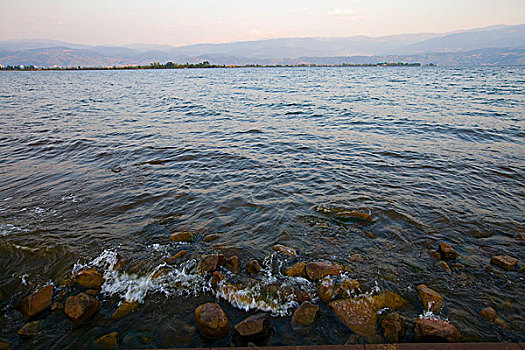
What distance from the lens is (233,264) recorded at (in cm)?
516

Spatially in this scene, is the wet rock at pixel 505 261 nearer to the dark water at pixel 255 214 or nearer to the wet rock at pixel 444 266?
the dark water at pixel 255 214

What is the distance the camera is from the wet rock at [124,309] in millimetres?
4180

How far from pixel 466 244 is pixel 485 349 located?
128 inches

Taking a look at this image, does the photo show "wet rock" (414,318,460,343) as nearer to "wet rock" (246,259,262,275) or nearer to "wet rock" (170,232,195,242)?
"wet rock" (246,259,262,275)

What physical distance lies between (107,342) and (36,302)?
59.5 inches

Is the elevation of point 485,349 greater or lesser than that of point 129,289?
greater

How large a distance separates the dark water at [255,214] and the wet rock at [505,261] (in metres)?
0.13

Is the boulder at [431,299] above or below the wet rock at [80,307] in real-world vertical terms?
below

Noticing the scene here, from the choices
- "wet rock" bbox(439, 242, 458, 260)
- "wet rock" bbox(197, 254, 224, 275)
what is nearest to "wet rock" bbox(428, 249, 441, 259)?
"wet rock" bbox(439, 242, 458, 260)

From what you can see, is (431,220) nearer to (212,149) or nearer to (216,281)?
(216,281)

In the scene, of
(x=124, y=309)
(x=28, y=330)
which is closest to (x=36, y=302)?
(x=28, y=330)

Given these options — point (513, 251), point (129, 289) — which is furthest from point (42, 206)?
point (513, 251)

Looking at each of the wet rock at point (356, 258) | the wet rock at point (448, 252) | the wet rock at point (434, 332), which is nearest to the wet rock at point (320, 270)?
the wet rock at point (356, 258)

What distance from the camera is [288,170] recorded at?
10.0 m
